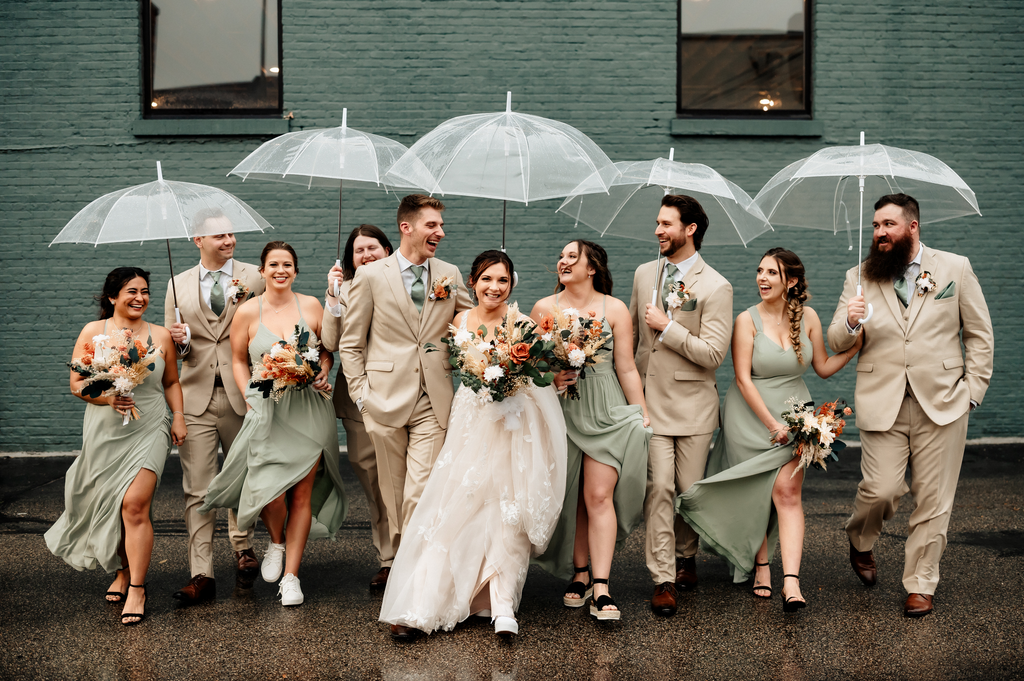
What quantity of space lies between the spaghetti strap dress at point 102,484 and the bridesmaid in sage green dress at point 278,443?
1.65ft

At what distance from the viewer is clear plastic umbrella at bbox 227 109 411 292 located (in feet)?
17.0

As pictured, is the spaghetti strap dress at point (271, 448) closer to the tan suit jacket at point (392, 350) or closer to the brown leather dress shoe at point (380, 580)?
the tan suit jacket at point (392, 350)

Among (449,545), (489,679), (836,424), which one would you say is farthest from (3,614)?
(836,424)

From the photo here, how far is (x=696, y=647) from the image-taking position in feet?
14.8

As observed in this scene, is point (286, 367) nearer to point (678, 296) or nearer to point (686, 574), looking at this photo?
point (678, 296)

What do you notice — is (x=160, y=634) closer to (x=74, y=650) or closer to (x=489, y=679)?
(x=74, y=650)

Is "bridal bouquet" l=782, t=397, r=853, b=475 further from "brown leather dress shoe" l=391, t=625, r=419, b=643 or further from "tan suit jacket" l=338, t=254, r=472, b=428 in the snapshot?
"brown leather dress shoe" l=391, t=625, r=419, b=643

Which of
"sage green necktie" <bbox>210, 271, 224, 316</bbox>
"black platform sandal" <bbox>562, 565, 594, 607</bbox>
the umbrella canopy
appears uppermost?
the umbrella canopy

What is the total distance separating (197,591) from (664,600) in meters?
2.88

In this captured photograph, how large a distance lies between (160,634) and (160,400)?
4.72 feet

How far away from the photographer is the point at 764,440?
5367mm

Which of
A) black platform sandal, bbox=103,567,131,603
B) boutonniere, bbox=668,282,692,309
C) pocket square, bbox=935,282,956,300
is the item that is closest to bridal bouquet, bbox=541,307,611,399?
boutonniere, bbox=668,282,692,309

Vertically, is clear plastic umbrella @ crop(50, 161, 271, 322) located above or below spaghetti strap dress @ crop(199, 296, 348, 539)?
above

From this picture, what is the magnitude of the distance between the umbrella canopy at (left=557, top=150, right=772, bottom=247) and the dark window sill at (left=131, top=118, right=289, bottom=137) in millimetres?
4672
